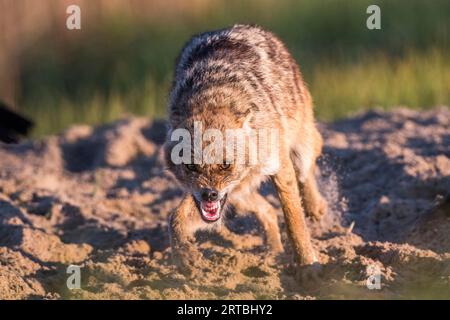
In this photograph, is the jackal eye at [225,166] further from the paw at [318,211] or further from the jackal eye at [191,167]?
the paw at [318,211]

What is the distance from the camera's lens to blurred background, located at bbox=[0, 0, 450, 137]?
14.3 metres

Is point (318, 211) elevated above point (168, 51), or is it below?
below

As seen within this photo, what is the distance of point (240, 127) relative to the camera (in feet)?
24.5

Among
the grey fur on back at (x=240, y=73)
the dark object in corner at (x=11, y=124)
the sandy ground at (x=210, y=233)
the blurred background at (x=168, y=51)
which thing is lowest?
the sandy ground at (x=210, y=233)

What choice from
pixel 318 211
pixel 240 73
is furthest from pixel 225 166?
pixel 318 211

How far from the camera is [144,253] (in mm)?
8711

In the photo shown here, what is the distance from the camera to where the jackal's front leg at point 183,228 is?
7980 millimetres

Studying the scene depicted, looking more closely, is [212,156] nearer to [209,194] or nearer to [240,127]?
[209,194]

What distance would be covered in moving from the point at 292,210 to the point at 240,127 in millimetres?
850

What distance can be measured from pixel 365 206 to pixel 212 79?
2.53 meters

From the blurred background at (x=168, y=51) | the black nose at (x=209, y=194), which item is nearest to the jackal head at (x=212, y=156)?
the black nose at (x=209, y=194)

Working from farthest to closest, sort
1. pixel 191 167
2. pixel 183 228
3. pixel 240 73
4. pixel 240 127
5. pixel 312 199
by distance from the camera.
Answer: pixel 312 199
pixel 183 228
pixel 240 73
pixel 240 127
pixel 191 167

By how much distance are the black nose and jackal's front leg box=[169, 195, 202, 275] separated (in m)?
0.82

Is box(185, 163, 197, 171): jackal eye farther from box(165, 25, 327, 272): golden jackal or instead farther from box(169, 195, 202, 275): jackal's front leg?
box(169, 195, 202, 275): jackal's front leg
